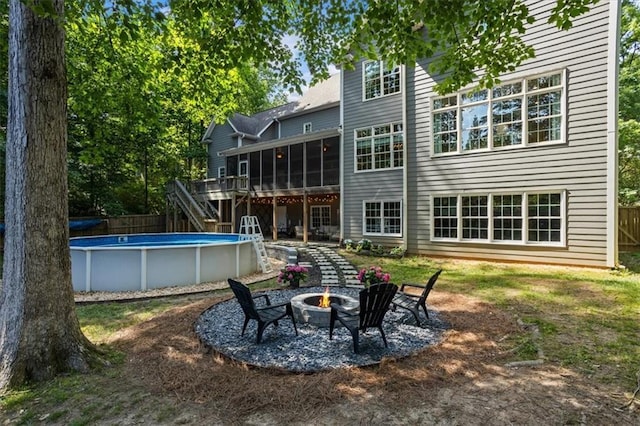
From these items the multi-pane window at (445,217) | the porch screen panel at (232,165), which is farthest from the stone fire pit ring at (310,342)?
the porch screen panel at (232,165)

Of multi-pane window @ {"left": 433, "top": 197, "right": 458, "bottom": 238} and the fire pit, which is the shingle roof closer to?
multi-pane window @ {"left": 433, "top": 197, "right": 458, "bottom": 238}

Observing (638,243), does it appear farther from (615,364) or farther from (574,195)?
(615,364)

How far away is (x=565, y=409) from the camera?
2.88 metres

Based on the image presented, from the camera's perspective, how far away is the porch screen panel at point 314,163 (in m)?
16.7

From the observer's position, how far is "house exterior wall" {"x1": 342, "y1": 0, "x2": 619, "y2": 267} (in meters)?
9.05

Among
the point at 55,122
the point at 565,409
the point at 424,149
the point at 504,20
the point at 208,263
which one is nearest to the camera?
the point at 565,409

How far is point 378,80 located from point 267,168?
8.39 metres

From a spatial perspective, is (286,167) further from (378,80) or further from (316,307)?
(316,307)

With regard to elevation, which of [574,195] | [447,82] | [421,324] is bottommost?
[421,324]

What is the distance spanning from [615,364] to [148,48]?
40.0 ft

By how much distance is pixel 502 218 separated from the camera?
1072cm

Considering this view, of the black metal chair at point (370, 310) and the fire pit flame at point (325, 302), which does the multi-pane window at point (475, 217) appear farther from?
the black metal chair at point (370, 310)

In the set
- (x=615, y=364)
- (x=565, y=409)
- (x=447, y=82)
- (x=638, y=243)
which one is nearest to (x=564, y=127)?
(x=447, y=82)

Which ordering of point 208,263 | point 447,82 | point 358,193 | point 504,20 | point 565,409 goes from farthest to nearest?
1. point 358,193
2. point 208,263
3. point 447,82
4. point 504,20
5. point 565,409
